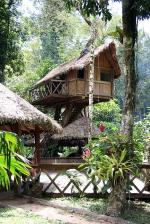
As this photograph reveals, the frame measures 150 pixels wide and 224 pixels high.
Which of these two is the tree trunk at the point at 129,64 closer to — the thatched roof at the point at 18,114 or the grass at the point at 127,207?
the grass at the point at 127,207

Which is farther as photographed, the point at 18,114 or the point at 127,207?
the point at 18,114

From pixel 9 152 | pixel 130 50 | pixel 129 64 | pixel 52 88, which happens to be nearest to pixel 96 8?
pixel 130 50

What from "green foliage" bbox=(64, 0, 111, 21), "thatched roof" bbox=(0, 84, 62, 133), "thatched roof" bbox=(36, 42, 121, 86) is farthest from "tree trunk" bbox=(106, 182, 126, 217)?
"thatched roof" bbox=(36, 42, 121, 86)

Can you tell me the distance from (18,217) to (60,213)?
1203mm

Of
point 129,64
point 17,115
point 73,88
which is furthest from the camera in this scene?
point 73,88

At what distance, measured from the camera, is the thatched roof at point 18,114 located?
33.4 feet

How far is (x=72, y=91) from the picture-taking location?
21.1 m

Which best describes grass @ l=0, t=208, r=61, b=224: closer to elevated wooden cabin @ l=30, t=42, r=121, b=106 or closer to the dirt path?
the dirt path

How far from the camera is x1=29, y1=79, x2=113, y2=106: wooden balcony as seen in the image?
68.6 feet

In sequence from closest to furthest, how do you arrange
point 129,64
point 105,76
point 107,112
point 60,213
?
1. point 60,213
2. point 129,64
3. point 105,76
4. point 107,112

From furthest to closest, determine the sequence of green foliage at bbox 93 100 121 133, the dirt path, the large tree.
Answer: green foliage at bbox 93 100 121 133 → the large tree → the dirt path

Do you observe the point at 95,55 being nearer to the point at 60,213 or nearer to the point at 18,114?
the point at 18,114

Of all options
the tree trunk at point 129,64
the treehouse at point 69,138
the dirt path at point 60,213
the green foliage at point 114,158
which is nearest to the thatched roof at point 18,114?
the dirt path at point 60,213

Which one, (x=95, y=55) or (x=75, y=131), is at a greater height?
(x=95, y=55)
